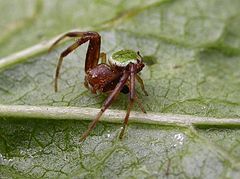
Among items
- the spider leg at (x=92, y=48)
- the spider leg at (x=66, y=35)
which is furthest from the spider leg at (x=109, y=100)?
the spider leg at (x=66, y=35)

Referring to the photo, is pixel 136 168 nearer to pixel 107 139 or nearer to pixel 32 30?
pixel 107 139

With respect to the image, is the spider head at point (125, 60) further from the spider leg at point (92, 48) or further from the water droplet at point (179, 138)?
the water droplet at point (179, 138)

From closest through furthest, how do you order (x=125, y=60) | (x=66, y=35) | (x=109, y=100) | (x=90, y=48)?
(x=109, y=100)
(x=125, y=60)
(x=90, y=48)
(x=66, y=35)

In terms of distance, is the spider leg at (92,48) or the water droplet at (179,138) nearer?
the water droplet at (179,138)

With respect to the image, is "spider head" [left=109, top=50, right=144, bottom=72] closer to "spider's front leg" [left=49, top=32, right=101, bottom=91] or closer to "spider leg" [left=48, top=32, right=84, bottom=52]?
"spider's front leg" [left=49, top=32, right=101, bottom=91]

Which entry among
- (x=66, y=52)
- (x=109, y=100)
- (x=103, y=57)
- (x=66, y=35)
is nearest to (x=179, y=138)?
(x=109, y=100)

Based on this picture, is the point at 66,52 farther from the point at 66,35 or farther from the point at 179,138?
the point at 179,138

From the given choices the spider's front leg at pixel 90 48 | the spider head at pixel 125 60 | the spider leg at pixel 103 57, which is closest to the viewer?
the spider head at pixel 125 60
